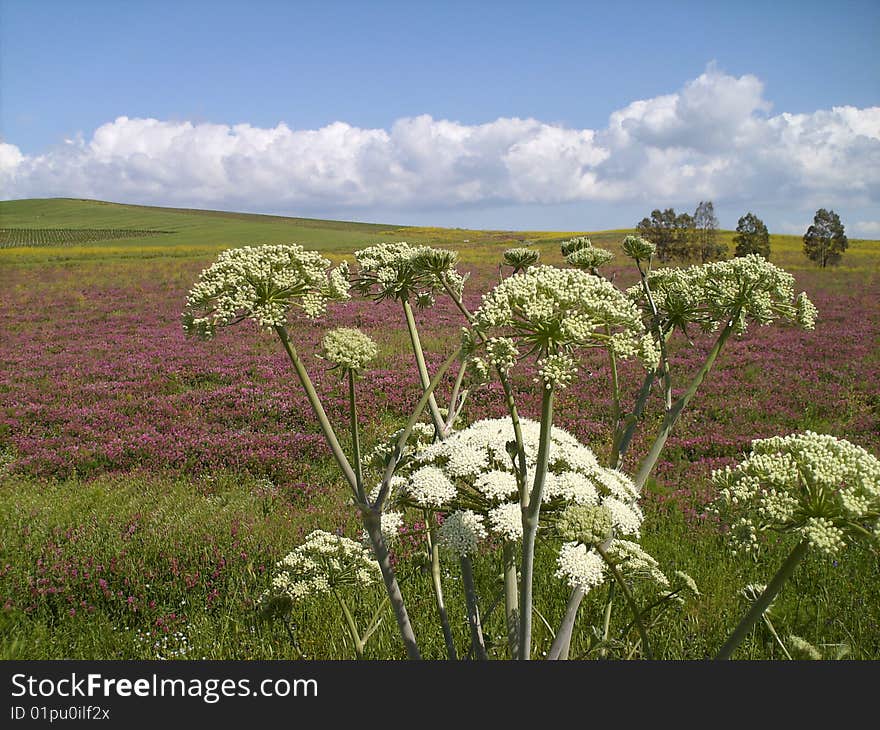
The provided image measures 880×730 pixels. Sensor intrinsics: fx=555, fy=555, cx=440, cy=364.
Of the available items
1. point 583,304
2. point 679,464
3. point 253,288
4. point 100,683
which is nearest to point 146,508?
point 100,683

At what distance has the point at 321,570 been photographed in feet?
10.3

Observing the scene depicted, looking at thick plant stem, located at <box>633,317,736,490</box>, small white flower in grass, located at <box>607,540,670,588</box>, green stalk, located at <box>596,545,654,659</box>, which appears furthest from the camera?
small white flower in grass, located at <box>607,540,670,588</box>

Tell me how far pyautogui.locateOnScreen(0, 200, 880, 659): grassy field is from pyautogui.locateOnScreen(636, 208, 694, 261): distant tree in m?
37.2

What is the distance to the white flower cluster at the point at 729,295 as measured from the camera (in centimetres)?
254

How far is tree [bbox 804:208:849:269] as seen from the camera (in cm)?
5509

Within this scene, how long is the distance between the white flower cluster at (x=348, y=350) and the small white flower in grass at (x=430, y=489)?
51cm

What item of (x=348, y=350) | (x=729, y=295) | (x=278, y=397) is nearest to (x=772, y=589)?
(x=729, y=295)

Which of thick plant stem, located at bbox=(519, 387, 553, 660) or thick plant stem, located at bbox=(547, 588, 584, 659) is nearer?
thick plant stem, located at bbox=(519, 387, 553, 660)

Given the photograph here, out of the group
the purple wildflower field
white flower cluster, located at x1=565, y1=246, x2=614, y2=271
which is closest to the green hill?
the purple wildflower field

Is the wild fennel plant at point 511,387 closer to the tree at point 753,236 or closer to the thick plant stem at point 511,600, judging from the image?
the thick plant stem at point 511,600

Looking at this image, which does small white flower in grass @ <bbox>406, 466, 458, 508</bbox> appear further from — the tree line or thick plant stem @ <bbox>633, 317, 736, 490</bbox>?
the tree line

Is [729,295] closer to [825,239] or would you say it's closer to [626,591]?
[626,591]

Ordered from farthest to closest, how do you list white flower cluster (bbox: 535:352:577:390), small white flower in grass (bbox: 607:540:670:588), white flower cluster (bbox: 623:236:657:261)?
white flower cluster (bbox: 623:236:657:261) → small white flower in grass (bbox: 607:540:670:588) → white flower cluster (bbox: 535:352:577:390)

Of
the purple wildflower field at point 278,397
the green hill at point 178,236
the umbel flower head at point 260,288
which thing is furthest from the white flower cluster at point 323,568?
the green hill at point 178,236
